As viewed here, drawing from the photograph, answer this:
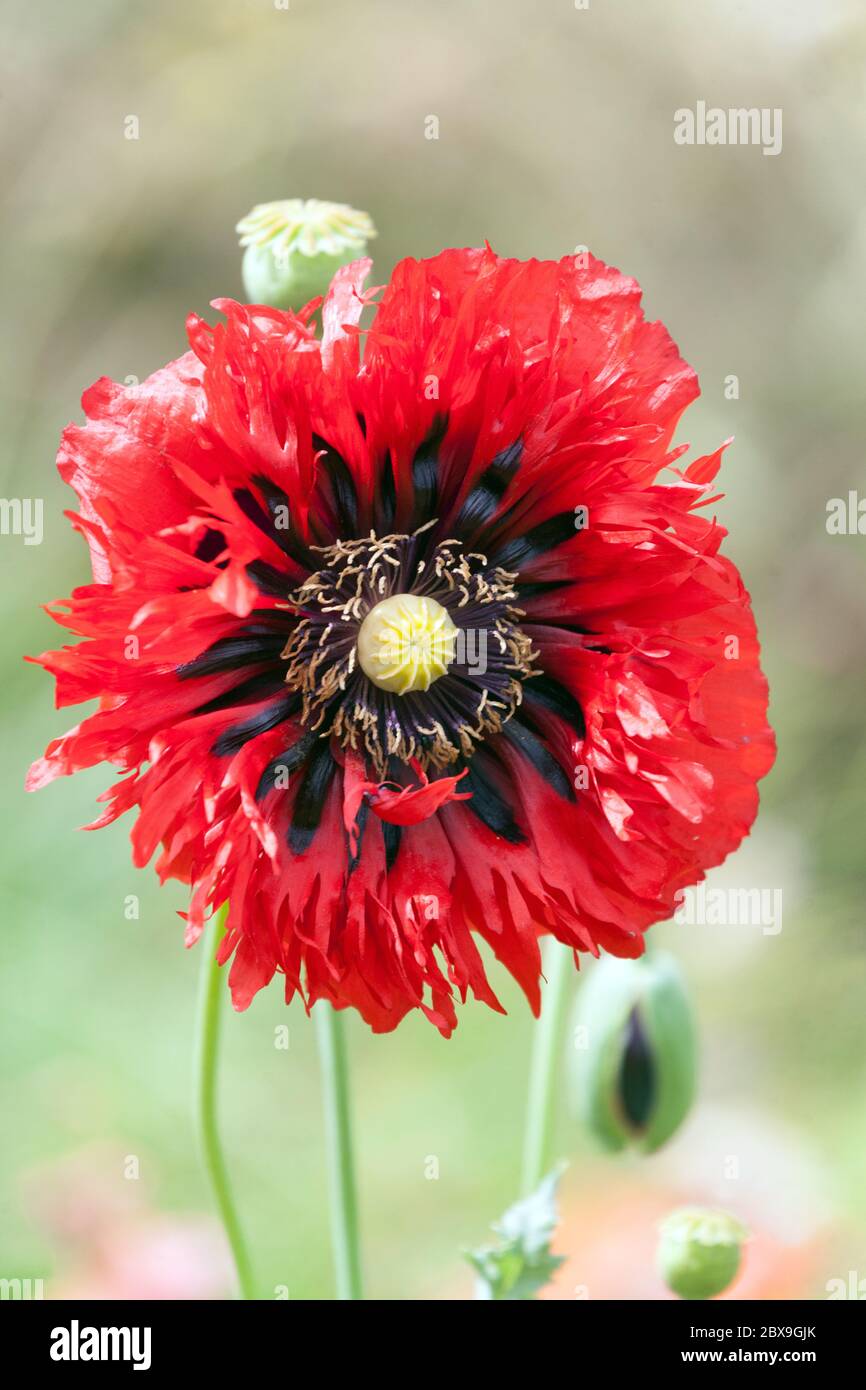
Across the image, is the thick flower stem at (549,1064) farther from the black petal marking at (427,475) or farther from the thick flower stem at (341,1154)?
the black petal marking at (427,475)

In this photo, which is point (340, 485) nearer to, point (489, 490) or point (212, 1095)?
point (489, 490)

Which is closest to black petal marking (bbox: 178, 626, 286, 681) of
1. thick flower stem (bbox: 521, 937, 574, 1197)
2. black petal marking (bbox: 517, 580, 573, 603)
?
black petal marking (bbox: 517, 580, 573, 603)

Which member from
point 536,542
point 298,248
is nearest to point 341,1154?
point 536,542

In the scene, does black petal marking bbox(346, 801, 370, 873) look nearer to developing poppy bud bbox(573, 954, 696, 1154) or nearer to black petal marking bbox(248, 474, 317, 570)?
black petal marking bbox(248, 474, 317, 570)

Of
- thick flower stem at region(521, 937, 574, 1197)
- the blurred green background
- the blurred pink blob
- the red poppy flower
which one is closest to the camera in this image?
the red poppy flower

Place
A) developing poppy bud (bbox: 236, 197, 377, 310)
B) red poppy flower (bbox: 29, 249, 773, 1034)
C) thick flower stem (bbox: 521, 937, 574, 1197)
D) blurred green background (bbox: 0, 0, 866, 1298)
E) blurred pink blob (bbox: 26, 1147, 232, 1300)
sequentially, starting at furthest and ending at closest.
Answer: blurred green background (bbox: 0, 0, 866, 1298) < blurred pink blob (bbox: 26, 1147, 232, 1300) < thick flower stem (bbox: 521, 937, 574, 1197) < developing poppy bud (bbox: 236, 197, 377, 310) < red poppy flower (bbox: 29, 249, 773, 1034)

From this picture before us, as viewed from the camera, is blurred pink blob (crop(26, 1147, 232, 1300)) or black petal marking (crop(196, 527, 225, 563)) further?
blurred pink blob (crop(26, 1147, 232, 1300))
